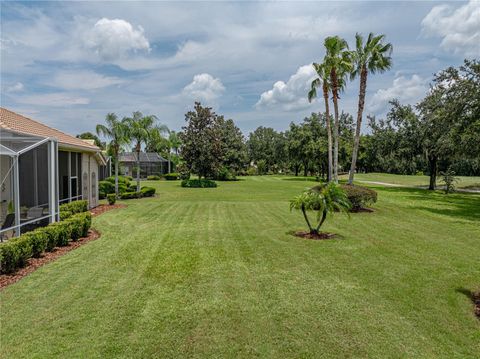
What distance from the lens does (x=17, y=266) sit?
7.33 m

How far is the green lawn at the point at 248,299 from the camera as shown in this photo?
4387 millimetres

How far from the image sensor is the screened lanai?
8773 millimetres

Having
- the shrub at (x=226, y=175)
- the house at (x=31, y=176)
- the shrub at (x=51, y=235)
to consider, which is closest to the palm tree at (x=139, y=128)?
the house at (x=31, y=176)

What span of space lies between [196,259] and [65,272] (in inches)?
109

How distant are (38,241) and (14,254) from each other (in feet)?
3.48

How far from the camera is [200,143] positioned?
1435 inches

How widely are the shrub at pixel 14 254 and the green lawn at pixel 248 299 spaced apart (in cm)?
45

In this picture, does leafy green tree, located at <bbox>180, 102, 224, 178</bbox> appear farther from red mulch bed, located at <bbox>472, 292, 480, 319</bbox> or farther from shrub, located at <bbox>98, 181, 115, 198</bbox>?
red mulch bed, located at <bbox>472, 292, 480, 319</bbox>

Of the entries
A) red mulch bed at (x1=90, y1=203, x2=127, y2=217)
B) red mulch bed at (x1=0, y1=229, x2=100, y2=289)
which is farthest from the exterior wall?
red mulch bed at (x1=0, y1=229, x2=100, y2=289)

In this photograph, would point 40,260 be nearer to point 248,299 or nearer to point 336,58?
point 248,299

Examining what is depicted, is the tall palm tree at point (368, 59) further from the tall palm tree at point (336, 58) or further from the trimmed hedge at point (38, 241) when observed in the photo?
the trimmed hedge at point (38, 241)

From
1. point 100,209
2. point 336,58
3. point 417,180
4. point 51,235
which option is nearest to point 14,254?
point 51,235

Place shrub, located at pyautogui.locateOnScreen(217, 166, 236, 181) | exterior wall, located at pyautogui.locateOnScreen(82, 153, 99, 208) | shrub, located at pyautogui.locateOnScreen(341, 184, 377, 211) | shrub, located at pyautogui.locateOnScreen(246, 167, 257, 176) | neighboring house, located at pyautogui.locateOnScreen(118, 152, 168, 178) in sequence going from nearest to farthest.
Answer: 1. shrub, located at pyautogui.locateOnScreen(341, 184, 377, 211)
2. exterior wall, located at pyautogui.locateOnScreen(82, 153, 99, 208)
3. shrub, located at pyautogui.locateOnScreen(217, 166, 236, 181)
4. neighboring house, located at pyautogui.locateOnScreen(118, 152, 168, 178)
5. shrub, located at pyautogui.locateOnScreen(246, 167, 257, 176)

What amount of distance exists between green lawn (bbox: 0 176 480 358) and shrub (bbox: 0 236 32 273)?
45cm
